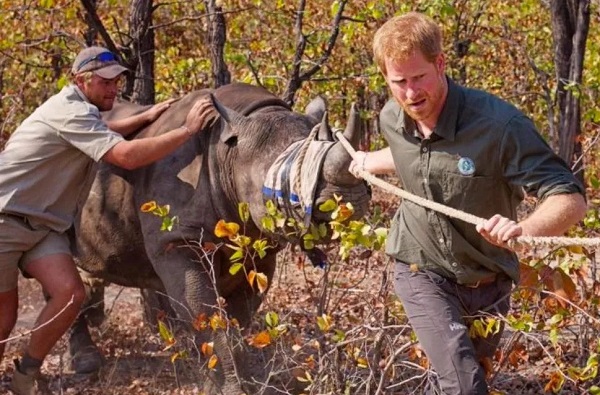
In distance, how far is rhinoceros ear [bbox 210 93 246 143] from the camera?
6844 millimetres

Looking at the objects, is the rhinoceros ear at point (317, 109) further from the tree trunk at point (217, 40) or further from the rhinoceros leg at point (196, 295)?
the tree trunk at point (217, 40)

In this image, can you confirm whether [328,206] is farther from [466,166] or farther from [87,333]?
[87,333]

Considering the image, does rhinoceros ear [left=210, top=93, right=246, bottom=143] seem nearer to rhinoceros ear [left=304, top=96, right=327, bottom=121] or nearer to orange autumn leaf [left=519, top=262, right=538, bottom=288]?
rhinoceros ear [left=304, top=96, right=327, bottom=121]

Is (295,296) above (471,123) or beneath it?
beneath

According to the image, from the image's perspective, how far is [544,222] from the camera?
406 centimetres

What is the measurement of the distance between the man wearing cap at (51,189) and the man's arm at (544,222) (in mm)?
2910

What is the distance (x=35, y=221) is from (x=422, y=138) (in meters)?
3.01

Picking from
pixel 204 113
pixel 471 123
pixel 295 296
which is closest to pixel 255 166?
pixel 204 113

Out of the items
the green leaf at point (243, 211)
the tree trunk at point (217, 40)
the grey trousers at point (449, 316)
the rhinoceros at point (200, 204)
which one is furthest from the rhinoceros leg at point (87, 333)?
the grey trousers at point (449, 316)

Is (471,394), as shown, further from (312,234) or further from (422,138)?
(312,234)

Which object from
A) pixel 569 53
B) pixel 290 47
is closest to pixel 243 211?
pixel 569 53

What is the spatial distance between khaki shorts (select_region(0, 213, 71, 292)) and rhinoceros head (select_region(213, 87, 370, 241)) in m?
1.08

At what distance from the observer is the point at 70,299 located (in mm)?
6805

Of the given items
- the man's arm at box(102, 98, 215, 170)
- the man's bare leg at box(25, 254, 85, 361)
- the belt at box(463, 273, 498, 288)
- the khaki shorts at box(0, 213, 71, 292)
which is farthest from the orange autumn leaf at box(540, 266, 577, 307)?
the khaki shorts at box(0, 213, 71, 292)
